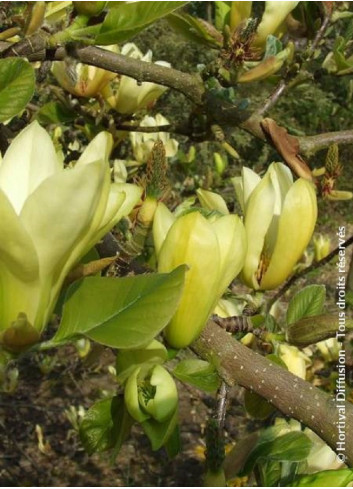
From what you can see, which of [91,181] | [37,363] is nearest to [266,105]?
[91,181]

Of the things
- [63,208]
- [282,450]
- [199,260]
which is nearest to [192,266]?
[199,260]

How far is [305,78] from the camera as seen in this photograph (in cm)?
93

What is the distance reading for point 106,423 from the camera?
0.54 m

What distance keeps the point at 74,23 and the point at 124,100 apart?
590 millimetres

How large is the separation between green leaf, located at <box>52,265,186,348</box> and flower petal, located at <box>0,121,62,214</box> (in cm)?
7

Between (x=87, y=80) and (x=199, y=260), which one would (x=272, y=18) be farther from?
(x=199, y=260)

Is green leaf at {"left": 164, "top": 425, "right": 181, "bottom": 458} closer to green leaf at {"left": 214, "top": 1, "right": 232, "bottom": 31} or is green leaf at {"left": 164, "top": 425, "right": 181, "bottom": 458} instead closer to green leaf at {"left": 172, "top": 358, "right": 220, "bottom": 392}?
green leaf at {"left": 172, "top": 358, "right": 220, "bottom": 392}

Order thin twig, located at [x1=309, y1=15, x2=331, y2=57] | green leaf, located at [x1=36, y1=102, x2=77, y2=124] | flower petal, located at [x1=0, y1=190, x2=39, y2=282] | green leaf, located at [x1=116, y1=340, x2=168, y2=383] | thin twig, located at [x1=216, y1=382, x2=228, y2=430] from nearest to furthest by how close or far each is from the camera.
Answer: flower petal, located at [x1=0, y1=190, x2=39, y2=282], green leaf, located at [x1=116, y1=340, x2=168, y2=383], thin twig, located at [x1=216, y1=382, x2=228, y2=430], thin twig, located at [x1=309, y1=15, x2=331, y2=57], green leaf, located at [x1=36, y1=102, x2=77, y2=124]

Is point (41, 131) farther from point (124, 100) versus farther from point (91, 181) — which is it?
point (124, 100)

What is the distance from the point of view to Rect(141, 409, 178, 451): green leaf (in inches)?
18.7

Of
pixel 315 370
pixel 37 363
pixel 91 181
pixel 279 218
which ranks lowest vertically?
pixel 37 363

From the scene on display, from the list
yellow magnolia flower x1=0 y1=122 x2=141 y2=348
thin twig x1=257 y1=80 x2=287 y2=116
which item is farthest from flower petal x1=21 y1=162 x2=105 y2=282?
thin twig x1=257 y1=80 x2=287 y2=116

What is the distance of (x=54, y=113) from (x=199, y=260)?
67cm

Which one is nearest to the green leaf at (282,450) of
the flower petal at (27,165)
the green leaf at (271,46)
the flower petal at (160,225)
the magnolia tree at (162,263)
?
the magnolia tree at (162,263)
